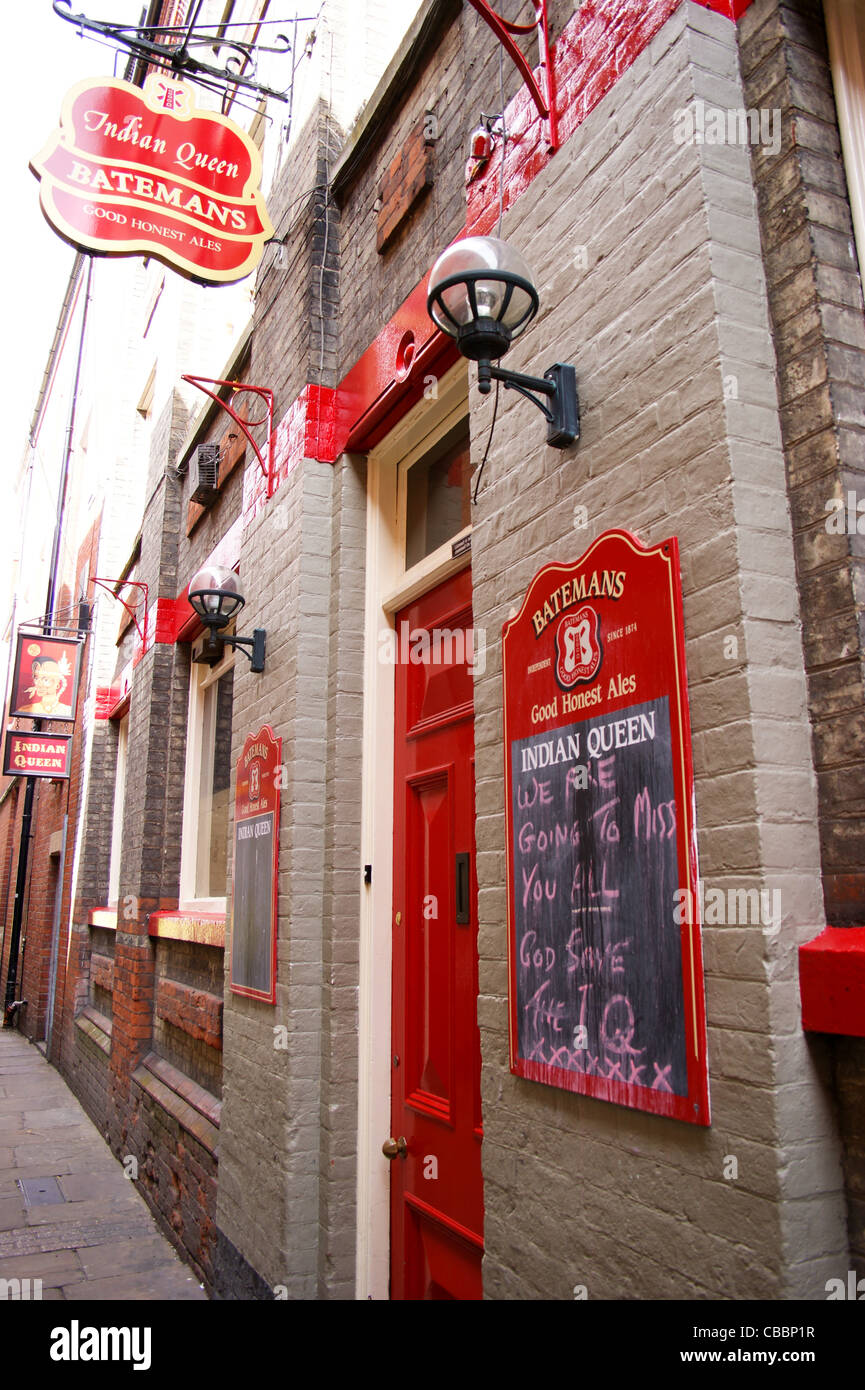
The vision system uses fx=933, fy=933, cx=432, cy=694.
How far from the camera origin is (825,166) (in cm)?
194

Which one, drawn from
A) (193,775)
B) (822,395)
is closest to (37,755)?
(193,775)

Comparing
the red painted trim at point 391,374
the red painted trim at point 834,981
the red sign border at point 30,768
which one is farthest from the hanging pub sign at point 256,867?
the red sign border at point 30,768

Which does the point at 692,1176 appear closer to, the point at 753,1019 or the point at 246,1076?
the point at 753,1019

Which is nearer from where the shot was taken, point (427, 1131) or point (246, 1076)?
point (427, 1131)

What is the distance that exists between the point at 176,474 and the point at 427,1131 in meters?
5.83

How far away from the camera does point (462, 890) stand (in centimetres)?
315

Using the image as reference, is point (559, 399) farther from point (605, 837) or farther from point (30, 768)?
point (30, 768)

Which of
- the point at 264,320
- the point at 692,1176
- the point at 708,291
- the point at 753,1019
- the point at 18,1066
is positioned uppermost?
the point at 264,320

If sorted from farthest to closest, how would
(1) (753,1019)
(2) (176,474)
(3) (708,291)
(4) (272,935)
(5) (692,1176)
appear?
(2) (176,474) → (4) (272,935) → (3) (708,291) → (5) (692,1176) → (1) (753,1019)

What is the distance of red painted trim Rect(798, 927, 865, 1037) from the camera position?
5.02 ft

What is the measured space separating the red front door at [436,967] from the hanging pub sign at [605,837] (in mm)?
807

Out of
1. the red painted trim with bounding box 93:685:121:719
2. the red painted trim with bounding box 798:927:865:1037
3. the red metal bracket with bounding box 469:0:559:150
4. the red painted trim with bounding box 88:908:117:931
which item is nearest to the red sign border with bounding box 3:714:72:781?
the red painted trim with bounding box 93:685:121:719

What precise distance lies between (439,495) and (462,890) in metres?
1.59

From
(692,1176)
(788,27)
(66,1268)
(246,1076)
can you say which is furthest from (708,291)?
(66,1268)
